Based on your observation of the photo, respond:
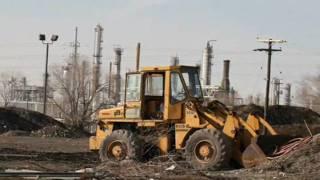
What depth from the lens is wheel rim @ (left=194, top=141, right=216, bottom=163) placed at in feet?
61.9

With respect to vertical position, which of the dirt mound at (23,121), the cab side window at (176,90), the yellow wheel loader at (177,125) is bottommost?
the dirt mound at (23,121)

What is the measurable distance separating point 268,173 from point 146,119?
17.6 feet

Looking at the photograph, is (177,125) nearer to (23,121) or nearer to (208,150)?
(208,150)

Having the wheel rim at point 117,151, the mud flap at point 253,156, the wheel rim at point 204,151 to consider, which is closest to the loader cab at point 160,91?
the wheel rim at point 117,151

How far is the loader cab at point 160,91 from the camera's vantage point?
19922mm

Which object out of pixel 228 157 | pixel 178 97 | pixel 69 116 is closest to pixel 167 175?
pixel 228 157

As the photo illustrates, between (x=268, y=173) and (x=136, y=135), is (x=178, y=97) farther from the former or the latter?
(x=268, y=173)

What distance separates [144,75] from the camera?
20.6 meters

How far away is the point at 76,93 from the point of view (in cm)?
7394

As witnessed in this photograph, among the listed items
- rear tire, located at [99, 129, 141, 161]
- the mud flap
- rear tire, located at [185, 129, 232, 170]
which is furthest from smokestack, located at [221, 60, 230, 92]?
the mud flap

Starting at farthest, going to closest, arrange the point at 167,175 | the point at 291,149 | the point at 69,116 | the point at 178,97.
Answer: the point at 69,116
the point at 178,97
the point at 291,149
the point at 167,175

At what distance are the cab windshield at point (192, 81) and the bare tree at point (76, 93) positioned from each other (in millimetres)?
42367

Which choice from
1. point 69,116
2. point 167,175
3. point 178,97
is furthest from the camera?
point 69,116

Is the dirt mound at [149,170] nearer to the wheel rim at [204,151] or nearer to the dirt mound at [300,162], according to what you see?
the wheel rim at [204,151]
